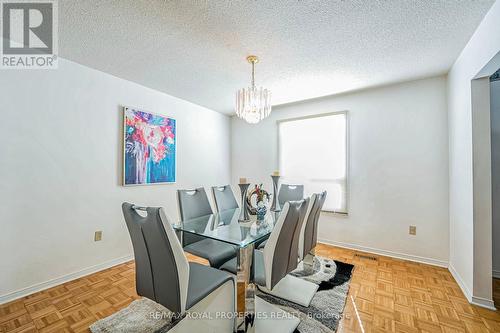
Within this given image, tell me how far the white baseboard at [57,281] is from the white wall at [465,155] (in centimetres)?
366

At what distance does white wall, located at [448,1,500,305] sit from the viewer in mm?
1613

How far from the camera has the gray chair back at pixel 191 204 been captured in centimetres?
219

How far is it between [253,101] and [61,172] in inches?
83.6

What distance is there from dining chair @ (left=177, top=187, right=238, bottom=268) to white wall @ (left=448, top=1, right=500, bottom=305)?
2112mm

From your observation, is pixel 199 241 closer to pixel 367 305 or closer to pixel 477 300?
pixel 367 305

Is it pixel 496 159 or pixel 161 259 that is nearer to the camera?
pixel 161 259

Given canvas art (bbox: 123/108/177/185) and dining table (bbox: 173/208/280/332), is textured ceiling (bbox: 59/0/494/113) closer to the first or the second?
canvas art (bbox: 123/108/177/185)

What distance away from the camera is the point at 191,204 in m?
2.31

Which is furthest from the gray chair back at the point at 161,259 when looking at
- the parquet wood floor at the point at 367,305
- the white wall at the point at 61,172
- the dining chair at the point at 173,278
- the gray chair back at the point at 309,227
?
the white wall at the point at 61,172

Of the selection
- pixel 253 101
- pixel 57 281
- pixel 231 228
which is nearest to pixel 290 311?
pixel 231 228

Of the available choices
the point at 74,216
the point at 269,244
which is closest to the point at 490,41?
the point at 269,244

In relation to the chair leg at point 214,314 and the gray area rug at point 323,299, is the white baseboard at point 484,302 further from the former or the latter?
the chair leg at point 214,314
